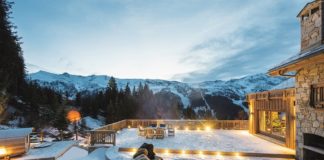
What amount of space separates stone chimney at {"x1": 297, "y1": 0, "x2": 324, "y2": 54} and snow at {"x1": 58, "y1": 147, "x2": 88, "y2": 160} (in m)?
9.43

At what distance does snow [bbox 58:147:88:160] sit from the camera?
9211mm

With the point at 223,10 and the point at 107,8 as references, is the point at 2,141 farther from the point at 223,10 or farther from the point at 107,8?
the point at 223,10

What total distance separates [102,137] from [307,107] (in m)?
8.16

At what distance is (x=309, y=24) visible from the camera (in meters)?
6.71

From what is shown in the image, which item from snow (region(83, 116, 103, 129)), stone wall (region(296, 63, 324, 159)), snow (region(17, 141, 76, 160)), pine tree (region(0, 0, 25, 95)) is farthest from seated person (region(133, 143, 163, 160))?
snow (region(83, 116, 103, 129))

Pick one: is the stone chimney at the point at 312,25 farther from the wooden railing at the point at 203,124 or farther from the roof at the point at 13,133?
the roof at the point at 13,133

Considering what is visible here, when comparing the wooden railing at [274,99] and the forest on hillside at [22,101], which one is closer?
the wooden railing at [274,99]

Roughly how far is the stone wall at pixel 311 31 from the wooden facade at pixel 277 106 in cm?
297

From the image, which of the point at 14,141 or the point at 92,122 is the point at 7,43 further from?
the point at 92,122

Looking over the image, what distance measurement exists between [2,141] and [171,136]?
796 cm

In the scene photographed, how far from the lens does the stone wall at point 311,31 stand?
20.2 feet

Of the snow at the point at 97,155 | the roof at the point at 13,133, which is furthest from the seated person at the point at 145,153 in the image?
the roof at the point at 13,133

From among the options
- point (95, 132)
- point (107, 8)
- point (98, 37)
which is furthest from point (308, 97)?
point (98, 37)

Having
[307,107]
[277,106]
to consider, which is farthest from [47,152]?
[277,106]
